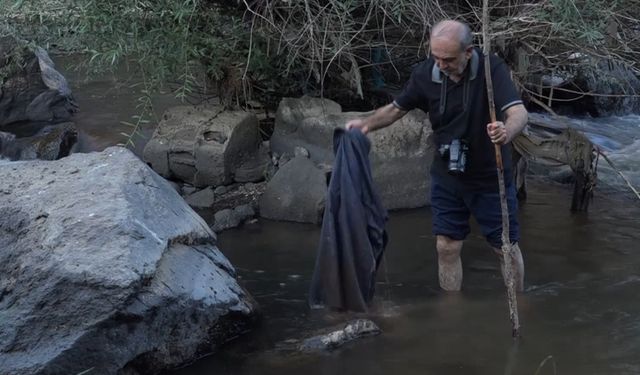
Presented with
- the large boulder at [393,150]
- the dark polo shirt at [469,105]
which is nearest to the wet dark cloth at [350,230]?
the dark polo shirt at [469,105]

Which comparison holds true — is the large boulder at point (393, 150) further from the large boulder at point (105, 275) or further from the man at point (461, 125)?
the large boulder at point (105, 275)

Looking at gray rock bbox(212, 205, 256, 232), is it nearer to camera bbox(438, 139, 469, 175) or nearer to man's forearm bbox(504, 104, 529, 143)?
camera bbox(438, 139, 469, 175)

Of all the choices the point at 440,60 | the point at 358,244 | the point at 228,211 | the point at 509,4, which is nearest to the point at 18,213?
the point at 358,244

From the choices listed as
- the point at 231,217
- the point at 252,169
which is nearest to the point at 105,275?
the point at 231,217

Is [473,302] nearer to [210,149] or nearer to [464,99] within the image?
[464,99]

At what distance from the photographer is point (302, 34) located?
24.2 feet

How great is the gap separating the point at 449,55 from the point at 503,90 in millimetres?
338

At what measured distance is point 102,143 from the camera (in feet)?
31.3

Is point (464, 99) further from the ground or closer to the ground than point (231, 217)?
further from the ground

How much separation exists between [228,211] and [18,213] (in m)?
2.81

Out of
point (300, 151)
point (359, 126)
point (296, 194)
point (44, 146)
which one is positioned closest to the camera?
point (359, 126)

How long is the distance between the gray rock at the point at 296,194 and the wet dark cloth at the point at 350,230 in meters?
2.20

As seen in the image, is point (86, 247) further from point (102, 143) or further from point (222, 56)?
point (102, 143)

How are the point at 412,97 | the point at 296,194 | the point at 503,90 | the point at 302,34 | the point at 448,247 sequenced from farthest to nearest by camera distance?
the point at 296,194, the point at 302,34, the point at 448,247, the point at 412,97, the point at 503,90
